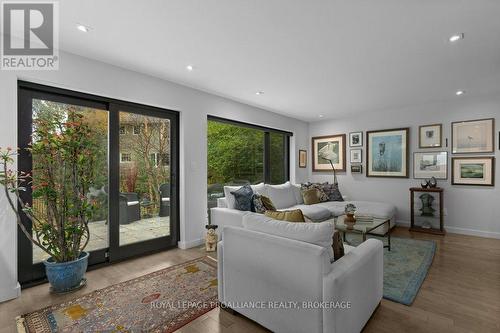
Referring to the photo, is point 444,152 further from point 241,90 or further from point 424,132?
point 241,90

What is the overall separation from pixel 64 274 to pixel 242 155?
3.52m

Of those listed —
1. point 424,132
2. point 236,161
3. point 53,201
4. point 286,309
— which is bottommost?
point 286,309

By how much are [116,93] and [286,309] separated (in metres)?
3.05

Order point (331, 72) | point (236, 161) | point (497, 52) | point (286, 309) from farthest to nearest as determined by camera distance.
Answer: point (236, 161), point (331, 72), point (497, 52), point (286, 309)

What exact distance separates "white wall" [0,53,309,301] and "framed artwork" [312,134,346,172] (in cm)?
183

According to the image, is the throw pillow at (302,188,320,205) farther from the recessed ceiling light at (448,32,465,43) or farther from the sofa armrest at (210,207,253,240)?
the recessed ceiling light at (448,32,465,43)

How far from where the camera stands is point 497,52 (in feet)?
8.95

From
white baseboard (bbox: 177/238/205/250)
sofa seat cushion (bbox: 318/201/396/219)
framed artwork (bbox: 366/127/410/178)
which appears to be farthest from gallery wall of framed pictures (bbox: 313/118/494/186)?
white baseboard (bbox: 177/238/205/250)

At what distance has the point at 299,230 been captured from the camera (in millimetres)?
1726

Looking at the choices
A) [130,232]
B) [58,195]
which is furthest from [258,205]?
[58,195]

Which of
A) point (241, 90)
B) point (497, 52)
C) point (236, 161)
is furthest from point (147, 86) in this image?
point (497, 52)

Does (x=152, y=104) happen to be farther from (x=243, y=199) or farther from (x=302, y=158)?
(x=302, y=158)

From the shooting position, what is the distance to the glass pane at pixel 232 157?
468 cm

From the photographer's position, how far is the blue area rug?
242 cm
